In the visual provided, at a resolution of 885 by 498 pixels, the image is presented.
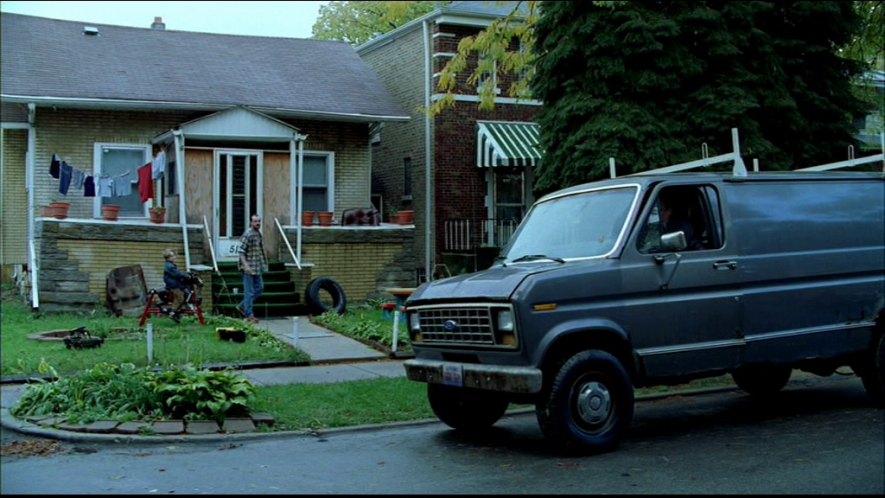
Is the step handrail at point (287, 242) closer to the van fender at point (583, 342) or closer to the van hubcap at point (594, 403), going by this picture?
the van fender at point (583, 342)

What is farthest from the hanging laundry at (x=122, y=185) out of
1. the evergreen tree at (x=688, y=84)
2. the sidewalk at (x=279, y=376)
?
the evergreen tree at (x=688, y=84)

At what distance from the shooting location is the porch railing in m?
23.8

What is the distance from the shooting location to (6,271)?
2086 cm

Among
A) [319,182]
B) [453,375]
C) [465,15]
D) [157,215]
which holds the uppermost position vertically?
[465,15]

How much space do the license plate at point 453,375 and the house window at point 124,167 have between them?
44.5 feet

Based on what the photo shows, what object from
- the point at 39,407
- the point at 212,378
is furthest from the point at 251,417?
the point at 39,407

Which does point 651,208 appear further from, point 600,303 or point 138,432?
point 138,432

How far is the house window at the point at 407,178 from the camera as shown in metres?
25.0

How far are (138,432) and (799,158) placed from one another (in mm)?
10596

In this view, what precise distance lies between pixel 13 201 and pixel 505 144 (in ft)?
36.1

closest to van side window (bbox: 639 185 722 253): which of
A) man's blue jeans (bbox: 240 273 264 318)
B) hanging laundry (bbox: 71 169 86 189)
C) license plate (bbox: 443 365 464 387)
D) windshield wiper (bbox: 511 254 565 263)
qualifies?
windshield wiper (bbox: 511 254 565 263)

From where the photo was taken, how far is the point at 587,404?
25.7 ft

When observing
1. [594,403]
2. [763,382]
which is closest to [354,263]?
[763,382]

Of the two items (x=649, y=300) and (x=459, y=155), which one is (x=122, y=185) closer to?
(x=459, y=155)
